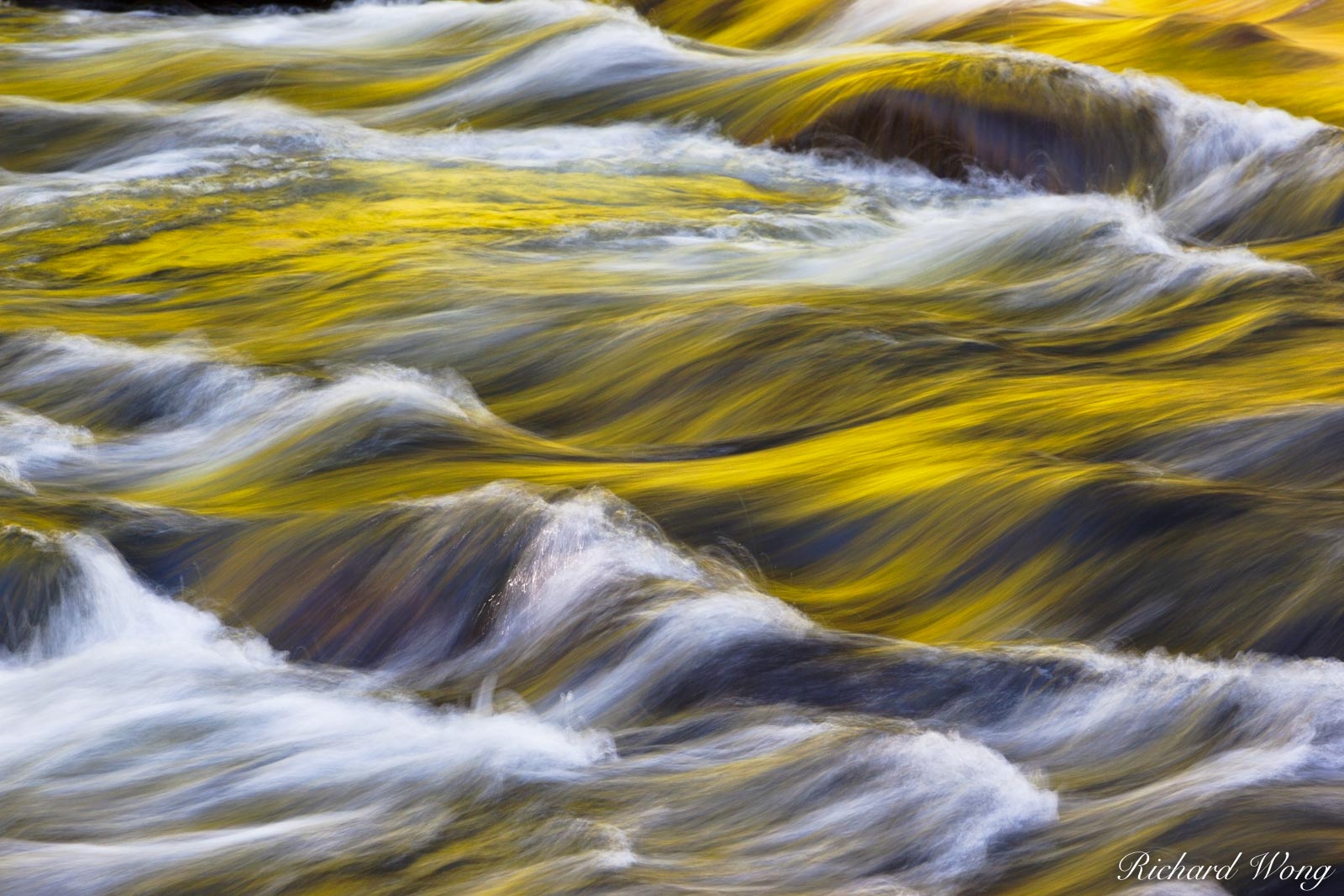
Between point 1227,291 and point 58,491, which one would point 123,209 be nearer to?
point 58,491

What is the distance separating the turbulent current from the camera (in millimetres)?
3238

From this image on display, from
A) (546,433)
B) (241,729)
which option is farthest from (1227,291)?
(241,729)

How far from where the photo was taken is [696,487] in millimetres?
4520

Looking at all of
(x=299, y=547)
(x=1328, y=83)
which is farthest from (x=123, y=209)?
(x=1328, y=83)

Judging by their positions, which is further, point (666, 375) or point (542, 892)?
point (666, 375)

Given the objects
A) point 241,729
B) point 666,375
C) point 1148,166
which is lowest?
point 241,729

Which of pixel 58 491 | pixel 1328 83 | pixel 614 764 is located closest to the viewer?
pixel 614 764

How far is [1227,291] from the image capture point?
19.2ft

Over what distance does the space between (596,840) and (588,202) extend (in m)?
4.61

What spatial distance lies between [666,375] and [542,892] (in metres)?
2.71

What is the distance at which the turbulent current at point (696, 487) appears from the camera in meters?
3.24

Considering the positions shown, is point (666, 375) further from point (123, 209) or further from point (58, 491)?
point (123, 209)

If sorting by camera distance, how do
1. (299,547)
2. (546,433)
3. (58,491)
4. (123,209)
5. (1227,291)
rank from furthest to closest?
(123,209)
(1227,291)
(546,433)
(58,491)
(299,547)

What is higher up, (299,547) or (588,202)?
(588,202)
